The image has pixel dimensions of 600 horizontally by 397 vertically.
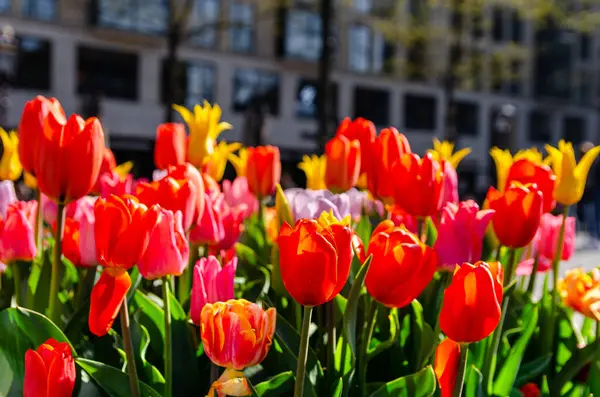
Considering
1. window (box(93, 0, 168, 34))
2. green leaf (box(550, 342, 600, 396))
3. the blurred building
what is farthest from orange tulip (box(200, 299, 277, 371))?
window (box(93, 0, 168, 34))

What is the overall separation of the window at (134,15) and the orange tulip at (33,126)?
18750 millimetres

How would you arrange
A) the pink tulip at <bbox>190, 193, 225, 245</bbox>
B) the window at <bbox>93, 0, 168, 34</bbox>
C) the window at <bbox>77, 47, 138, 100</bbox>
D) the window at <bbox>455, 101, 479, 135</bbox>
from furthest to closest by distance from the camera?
the window at <bbox>455, 101, 479, 135</bbox>, the window at <bbox>77, 47, 138, 100</bbox>, the window at <bbox>93, 0, 168, 34</bbox>, the pink tulip at <bbox>190, 193, 225, 245</bbox>

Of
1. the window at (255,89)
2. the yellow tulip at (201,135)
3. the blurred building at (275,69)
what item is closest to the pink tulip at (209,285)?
the yellow tulip at (201,135)

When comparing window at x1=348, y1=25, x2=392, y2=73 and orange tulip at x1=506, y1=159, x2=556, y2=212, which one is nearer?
orange tulip at x1=506, y1=159, x2=556, y2=212

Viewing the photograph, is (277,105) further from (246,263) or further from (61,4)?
(246,263)

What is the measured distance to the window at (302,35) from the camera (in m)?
23.0

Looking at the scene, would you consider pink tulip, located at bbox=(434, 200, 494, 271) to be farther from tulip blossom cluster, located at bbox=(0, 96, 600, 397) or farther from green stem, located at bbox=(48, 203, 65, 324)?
green stem, located at bbox=(48, 203, 65, 324)

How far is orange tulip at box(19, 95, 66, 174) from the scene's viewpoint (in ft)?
4.02

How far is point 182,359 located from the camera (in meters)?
1.21

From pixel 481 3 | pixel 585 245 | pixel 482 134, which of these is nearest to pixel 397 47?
pixel 482 134

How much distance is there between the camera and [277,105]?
23.2 metres

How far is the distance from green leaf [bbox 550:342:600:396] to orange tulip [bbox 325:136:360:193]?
625 millimetres

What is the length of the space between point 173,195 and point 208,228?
0.81 ft

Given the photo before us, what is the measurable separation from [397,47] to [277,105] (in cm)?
616
